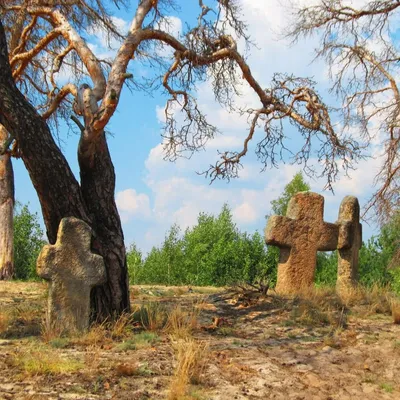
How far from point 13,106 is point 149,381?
4319 millimetres

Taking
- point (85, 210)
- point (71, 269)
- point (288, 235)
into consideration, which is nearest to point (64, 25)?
point (85, 210)

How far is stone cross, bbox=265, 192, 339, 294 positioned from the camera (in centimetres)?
1215

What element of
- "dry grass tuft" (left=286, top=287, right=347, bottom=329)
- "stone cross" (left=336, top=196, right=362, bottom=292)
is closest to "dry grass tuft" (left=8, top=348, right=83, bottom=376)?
"dry grass tuft" (left=286, top=287, right=347, bottom=329)

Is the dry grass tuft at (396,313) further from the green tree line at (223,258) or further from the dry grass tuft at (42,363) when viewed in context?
the green tree line at (223,258)

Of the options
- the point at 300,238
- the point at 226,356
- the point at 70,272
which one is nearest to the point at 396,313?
the point at 300,238

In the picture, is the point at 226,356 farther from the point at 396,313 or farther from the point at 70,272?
the point at 396,313

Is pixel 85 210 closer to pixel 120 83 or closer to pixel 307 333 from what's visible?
pixel 120 83

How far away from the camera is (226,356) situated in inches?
269

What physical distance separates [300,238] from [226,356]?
5.85 m

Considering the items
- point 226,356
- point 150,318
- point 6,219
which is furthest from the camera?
point 6,219

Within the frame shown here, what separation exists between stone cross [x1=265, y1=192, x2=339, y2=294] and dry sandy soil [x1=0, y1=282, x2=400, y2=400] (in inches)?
74.5

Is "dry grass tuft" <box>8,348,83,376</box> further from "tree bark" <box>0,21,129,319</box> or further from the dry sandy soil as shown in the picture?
"tree bark" <box>0,21,129,319</box>

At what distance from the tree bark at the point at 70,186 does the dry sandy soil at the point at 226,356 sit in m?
0.68

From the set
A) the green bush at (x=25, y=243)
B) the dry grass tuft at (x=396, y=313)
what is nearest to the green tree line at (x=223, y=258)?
the green bush at (x=25, y=243)
